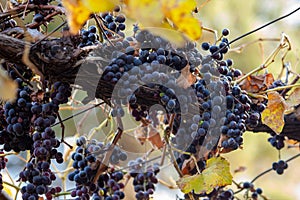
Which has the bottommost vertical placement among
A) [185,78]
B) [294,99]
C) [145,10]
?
[145,10]

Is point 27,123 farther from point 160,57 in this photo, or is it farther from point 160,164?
point 160,164

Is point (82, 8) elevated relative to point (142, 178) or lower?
lower

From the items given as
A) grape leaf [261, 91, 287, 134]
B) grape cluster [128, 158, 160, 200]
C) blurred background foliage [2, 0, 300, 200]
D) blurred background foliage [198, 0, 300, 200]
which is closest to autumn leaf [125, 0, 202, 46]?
grape leaf [261, 91, 287, 134]

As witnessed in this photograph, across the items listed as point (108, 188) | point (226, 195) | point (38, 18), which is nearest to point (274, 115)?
point (226, 195)

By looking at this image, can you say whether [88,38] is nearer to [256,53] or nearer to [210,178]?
[210,178]

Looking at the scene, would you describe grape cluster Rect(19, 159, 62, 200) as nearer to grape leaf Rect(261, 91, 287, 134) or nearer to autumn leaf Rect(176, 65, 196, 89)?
autumn leaf Rect(176, 65, 196, 89)

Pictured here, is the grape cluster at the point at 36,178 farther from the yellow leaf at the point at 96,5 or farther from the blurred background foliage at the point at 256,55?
the blurred background foliage at the point at 256,55

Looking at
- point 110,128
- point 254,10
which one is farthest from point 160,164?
point 254,10

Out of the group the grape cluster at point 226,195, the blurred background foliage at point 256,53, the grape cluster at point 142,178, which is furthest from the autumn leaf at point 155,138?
the blurred background foliage at point 256,53
